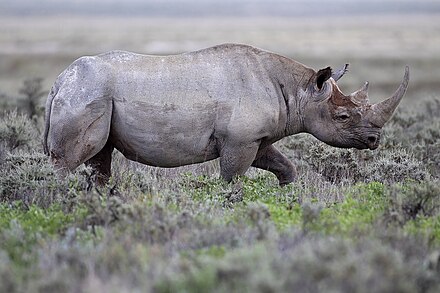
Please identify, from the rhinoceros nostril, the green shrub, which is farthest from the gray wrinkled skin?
the green shrub

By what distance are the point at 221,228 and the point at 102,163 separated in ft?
9.11

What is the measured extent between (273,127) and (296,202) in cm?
110

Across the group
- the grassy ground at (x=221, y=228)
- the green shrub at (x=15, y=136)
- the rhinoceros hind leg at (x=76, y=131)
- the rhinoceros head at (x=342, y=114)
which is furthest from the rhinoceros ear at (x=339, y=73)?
the green shrub at (x=15, y=136)

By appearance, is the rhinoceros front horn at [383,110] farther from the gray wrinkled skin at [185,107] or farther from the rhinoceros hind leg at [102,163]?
the rhinoceros hind leg at [102,163]

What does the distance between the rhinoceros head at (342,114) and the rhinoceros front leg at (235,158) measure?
917mm

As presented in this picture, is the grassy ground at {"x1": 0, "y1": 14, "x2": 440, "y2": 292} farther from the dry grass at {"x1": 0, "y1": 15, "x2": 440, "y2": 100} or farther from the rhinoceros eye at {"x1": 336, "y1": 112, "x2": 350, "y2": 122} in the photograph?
the dry grass at {"x1": 0, "y1": 15, "x2": 440, "y2": 100}

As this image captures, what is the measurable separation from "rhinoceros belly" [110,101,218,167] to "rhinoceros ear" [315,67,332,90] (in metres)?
1.33

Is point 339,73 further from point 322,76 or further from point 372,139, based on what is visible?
point 372,139

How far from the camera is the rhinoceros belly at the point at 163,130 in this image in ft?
26.8

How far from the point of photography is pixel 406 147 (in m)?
11.8

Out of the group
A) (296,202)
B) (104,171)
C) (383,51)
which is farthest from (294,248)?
(383,51)

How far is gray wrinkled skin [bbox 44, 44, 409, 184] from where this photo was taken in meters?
8.05

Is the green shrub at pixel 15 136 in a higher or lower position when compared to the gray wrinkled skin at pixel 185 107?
lower

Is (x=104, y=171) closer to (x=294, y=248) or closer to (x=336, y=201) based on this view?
(x=336, y=201)
